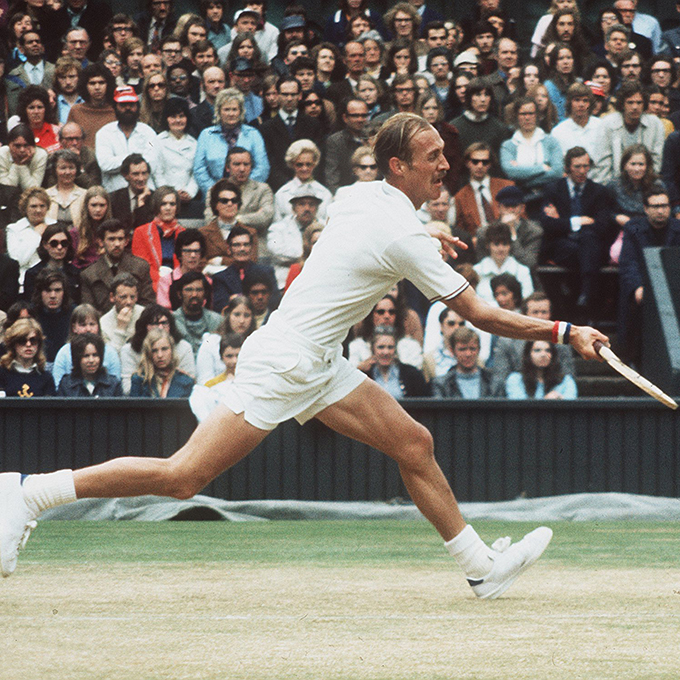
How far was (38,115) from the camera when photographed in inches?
457

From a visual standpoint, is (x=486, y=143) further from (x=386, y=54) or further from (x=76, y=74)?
(x=76, y=74)

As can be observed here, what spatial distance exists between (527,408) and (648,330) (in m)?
1.87

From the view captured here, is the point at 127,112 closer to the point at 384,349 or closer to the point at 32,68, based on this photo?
the point at 32,68

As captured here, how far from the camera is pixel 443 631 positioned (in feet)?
14.4

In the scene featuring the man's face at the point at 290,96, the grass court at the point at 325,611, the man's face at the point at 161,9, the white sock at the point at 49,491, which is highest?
the man's face at the point at 161,9

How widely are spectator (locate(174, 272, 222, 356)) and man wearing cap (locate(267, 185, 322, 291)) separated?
0.86 m

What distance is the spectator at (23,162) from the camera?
37.0 ft

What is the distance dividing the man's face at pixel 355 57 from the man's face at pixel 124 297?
386cm

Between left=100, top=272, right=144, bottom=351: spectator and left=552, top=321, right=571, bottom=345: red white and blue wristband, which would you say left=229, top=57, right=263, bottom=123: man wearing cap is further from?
left=552, top=321, right=571, bottom=345: red white and blue wristband

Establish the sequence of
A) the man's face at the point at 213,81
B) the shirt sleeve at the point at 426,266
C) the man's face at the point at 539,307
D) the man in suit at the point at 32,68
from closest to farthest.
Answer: the shirt sleeve at the point at 426,266 → the man's face at the point at 539,307 → the man's face at the point at 213,81 → the man in suit at the point at 32,68

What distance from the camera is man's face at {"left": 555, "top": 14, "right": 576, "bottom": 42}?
13.1 m

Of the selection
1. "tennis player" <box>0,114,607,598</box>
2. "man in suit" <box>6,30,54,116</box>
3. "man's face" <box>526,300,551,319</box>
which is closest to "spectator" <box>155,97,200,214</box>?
"man in suit" <box>6,30,54,116</box>

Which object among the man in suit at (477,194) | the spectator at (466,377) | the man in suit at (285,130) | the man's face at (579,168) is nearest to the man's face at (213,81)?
the man in suit at (285,130)

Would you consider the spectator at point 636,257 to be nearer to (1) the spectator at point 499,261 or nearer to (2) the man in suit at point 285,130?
(1) the spectator at point 499,261
